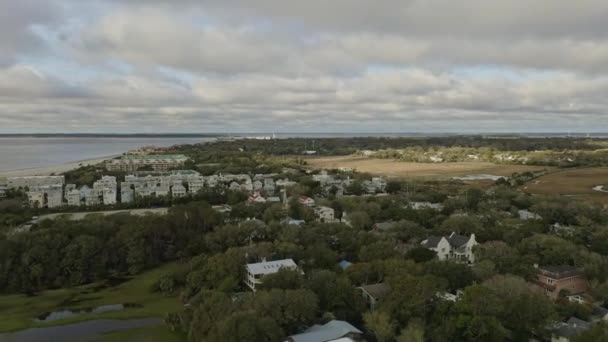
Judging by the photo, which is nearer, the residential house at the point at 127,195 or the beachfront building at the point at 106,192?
the beachfront building at the point at 106,192

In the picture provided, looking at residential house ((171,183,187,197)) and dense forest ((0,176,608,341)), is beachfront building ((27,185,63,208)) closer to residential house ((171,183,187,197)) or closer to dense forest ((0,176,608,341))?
residential house ((171,183,187,197))

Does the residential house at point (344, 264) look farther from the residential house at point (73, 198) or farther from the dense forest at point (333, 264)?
the residential house at point (73, 198)

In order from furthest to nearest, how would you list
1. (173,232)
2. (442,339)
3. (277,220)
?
(277,220)
(173,232)
(442,339)

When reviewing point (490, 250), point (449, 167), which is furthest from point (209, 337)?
point (449, 167)

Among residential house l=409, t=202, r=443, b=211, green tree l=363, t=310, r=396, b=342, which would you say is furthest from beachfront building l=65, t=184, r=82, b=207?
green tree l=363, t=310, r=396, b=342

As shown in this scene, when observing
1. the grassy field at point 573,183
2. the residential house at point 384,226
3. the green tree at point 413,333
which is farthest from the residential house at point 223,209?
the grassy field at point 573,183

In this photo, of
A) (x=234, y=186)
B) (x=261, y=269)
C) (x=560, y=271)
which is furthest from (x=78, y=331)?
(x=234, y=186)

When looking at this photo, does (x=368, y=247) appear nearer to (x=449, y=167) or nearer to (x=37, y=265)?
(x=37, y=265)
